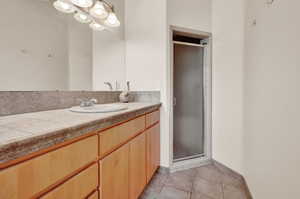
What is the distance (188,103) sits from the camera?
88.7 inches

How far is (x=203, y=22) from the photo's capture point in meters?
2.07

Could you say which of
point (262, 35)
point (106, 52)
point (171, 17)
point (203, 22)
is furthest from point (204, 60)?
point (106, 52)

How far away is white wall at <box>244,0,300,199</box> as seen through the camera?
2.77ft

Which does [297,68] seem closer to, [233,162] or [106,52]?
[233,162]

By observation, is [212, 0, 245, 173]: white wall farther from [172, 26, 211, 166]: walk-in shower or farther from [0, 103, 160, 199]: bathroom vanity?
[0, 103, 160, 199]: bathroom vanity

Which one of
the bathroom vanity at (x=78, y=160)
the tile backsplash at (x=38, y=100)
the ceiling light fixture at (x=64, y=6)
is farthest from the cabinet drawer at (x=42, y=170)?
the ceiling light fixture at (x=64, y=6)

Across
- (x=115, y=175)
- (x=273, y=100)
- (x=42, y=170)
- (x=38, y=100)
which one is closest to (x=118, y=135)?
(x=115, y=175)

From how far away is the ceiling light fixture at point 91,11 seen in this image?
1.30 meters

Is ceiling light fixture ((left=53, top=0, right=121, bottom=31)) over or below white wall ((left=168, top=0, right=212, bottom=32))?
below

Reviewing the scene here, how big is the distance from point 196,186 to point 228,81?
4.20ft

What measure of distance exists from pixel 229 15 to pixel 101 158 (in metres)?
2.12

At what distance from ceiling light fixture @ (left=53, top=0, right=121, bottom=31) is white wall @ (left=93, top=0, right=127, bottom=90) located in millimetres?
113

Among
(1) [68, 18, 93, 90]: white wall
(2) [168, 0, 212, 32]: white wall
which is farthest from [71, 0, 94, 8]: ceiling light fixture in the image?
(2) [168, 0, 212, 32]: white wall

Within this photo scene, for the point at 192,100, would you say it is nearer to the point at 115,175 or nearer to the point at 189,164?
the point at 189,164
